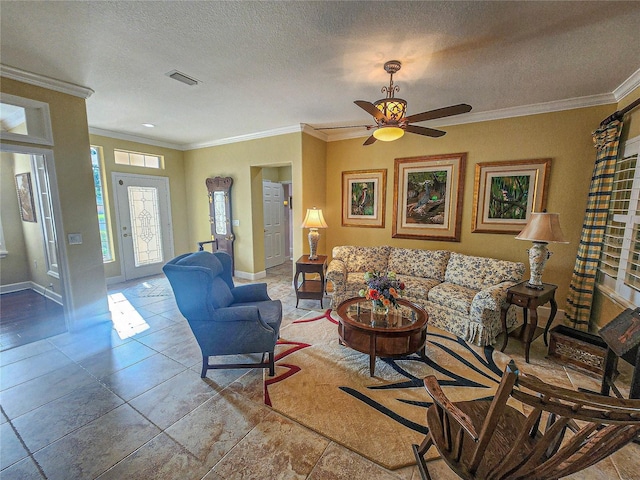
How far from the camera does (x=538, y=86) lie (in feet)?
9.24

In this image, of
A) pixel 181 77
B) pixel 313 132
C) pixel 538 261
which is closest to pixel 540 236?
pixel 538 261

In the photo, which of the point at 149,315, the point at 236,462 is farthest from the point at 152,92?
the point at 236,462

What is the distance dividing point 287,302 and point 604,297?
377 cm

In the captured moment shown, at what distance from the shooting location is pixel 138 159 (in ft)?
17.4

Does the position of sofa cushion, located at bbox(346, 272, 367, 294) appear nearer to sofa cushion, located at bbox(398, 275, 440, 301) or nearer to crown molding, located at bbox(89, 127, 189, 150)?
sofa cushion, located at bbox(398, 275, 440, 301)

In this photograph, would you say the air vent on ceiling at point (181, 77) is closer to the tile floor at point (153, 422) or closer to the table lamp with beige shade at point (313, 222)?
the table lamp with beige shade at point (313, 222)

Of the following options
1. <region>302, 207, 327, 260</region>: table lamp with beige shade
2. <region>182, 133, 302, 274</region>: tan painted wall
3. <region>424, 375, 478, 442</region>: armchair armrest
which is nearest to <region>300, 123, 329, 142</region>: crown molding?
<region>182, 133, 302, 274</region>: tan painted wall

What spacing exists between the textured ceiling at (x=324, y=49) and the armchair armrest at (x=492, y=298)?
2139 millimetres

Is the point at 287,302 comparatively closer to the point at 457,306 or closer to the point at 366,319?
the point at 366,319

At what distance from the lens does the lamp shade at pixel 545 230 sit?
8.55ft

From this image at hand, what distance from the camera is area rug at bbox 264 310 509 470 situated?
1.79 m

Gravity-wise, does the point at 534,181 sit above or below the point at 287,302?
above

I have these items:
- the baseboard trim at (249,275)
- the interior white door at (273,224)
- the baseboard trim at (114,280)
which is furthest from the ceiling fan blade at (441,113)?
the baseboard trim at (114,280)

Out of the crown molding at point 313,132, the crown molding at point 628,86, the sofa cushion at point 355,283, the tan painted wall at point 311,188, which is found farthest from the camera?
the tan painted wall at point 311,188
